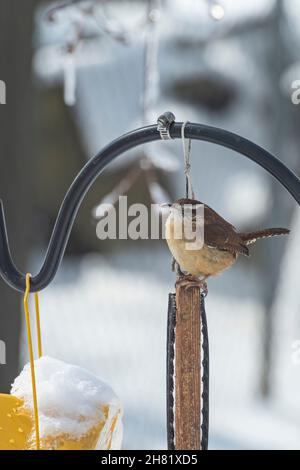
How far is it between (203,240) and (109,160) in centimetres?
13

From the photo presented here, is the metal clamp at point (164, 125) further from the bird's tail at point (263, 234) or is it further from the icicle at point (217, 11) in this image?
the icicle at point (217, 11)

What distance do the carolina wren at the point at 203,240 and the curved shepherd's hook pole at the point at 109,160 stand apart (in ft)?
0.22

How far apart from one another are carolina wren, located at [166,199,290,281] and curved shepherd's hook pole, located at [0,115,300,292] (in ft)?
0.22

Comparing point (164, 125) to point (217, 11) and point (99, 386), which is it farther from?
point (217, 11)

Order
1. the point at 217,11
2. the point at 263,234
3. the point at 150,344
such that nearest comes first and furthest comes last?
1. the point at 263,234
2. the point at 217,11
3. the point at 150,344

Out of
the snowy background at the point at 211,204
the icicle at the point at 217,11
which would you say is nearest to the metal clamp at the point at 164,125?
the icicle at the point at 217,11

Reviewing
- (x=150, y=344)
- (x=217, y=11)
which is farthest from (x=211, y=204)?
(x=217, y=11)

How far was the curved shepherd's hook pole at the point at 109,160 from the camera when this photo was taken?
0.60 meters

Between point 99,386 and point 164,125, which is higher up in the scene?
point 164,125

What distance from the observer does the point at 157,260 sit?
339 cm

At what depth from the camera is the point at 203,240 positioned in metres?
0.67

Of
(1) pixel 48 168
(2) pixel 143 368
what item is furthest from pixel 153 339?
(1) pixel 48 168

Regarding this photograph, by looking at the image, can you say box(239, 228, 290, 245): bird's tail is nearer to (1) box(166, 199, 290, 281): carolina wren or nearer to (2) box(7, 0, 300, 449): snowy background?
(1) box(166, 199, 290, 281): carolina wren
